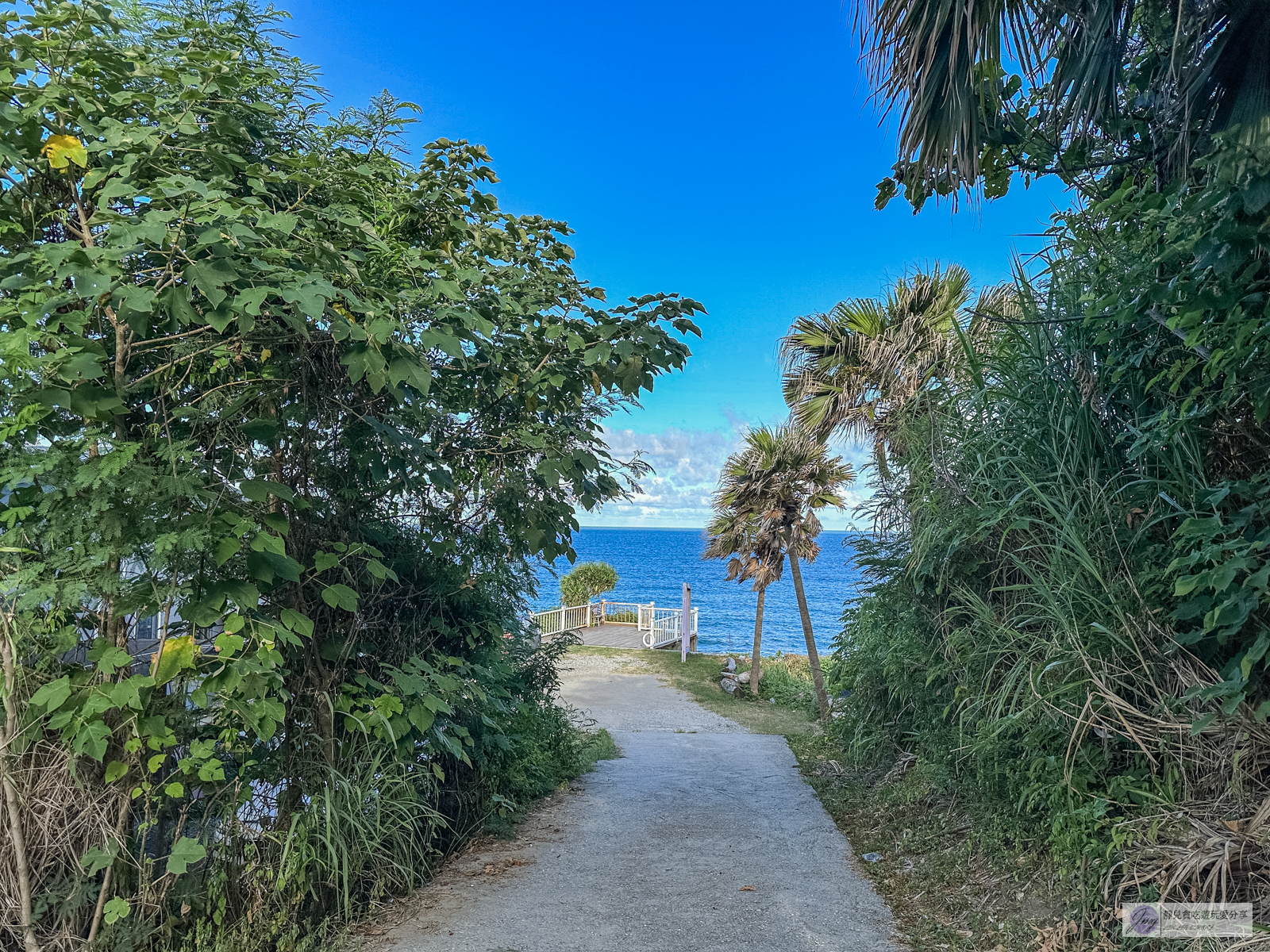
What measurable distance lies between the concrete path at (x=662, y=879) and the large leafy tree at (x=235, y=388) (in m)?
1.06

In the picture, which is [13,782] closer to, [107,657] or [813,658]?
[107,657]

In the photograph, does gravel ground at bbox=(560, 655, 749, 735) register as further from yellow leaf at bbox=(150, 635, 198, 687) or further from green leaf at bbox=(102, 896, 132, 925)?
yellow leaf at bbox=(150, 635, 198, 687)

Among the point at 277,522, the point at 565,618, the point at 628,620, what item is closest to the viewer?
the point at 277,522

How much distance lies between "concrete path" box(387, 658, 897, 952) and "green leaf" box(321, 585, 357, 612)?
1.83 metres

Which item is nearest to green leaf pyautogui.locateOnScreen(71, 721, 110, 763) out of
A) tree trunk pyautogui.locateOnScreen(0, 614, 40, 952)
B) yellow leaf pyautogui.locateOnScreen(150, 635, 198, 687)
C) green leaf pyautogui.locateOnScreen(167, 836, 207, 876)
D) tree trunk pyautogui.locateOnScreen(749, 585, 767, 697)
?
yellow leaf pyautogui.locateOnScreen(150, 635, 198, 687)

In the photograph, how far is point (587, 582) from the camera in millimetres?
26922

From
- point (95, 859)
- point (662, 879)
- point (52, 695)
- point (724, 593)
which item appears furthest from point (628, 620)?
point (724, 593)

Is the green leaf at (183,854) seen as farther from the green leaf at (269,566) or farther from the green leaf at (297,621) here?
the green leaf at (269,566)

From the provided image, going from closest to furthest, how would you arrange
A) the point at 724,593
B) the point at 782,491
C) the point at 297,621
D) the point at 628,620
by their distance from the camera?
the point at 297,621, the point at 782,491, the point at 628,620, the point at 724,593

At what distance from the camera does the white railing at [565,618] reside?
2220 cm

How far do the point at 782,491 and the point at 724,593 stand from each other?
226ft

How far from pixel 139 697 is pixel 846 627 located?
6407mm

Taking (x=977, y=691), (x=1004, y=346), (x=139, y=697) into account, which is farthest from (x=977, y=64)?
(x=139, y=697)

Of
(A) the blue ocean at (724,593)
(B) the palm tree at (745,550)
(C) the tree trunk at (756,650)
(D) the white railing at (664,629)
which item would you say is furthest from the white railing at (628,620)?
(B) the palm tree at (745,550)
